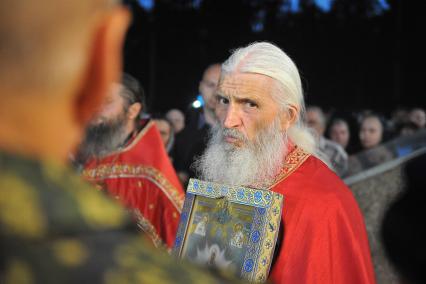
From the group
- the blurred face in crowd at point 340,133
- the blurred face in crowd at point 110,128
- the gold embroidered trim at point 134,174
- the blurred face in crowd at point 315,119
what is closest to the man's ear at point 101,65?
the gold embroidered trim at point 134,174

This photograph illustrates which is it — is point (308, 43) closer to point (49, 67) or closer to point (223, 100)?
point (223, 100)

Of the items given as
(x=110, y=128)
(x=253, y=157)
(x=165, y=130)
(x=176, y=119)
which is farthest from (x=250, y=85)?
(x=176, y=119)

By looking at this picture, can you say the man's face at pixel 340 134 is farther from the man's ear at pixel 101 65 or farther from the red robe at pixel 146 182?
the man's ear at pixel 101 65

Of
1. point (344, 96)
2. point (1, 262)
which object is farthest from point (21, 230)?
point (344, 96)

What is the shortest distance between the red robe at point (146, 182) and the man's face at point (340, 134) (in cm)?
381

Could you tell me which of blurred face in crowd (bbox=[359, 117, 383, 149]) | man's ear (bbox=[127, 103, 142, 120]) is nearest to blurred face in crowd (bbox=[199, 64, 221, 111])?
man's ear (bbox=[127, 103, 142, 120])

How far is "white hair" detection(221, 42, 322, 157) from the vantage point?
3578 millimetres

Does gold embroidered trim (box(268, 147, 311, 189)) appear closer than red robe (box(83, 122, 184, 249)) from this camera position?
Yes

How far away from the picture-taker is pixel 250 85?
3.57 m

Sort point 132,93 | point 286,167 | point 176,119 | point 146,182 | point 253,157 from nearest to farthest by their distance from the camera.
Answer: point 286,167 < point 253,157 < point 146,182 < point 132,93 < point 176,119

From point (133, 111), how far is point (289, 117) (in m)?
2.28

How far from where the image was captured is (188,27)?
20578 mm

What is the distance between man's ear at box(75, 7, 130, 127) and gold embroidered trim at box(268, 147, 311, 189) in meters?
2.47

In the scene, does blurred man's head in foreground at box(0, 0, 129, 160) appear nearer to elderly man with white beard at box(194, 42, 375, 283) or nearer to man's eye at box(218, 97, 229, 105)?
elderly man with white beard at box(194, 42, 375, 283)
